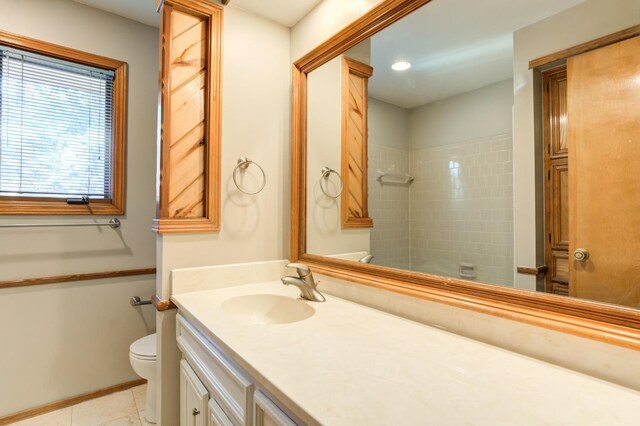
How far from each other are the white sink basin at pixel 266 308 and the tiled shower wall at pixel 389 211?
0.40 m

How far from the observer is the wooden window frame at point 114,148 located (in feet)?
5.99

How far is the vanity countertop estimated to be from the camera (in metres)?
0.56

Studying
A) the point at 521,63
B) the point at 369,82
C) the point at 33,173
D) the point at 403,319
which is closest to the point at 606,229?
the point at 521,63

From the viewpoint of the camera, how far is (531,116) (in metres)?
0.88

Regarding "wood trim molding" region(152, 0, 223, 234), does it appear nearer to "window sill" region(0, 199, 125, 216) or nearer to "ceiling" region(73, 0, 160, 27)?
"ceiling" region(73, 0, 160, 27)

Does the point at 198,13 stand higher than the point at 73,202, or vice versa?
the point at 198,13

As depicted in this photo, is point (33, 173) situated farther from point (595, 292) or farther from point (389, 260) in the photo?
point (595, 292)

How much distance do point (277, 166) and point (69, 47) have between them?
158 cm

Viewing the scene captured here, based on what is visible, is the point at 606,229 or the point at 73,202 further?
the point at 73,202

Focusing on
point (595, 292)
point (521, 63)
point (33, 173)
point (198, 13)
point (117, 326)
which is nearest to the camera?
point (595, 292)

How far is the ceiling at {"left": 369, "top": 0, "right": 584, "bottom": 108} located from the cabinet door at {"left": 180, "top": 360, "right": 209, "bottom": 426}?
129 centimetres

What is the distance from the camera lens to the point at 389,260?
1.24m

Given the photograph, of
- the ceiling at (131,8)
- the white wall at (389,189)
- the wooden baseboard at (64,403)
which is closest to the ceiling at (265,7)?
the ceiling at (131,8)

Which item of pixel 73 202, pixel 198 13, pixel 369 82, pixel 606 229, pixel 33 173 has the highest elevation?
pixel 198 13
